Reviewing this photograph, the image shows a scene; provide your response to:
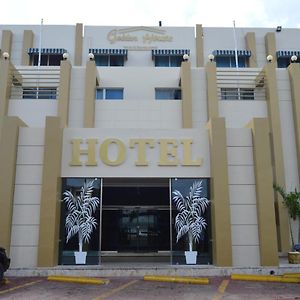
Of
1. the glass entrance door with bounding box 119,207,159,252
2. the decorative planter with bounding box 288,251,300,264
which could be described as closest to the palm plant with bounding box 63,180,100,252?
the glass entrance door with bounding box 119,207,159,252

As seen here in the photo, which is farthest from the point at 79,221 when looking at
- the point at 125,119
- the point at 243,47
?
the point at 243,47

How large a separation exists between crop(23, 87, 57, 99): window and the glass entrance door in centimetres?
742

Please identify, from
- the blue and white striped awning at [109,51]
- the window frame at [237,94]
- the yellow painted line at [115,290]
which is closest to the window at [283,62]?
the window frame at [237,94]

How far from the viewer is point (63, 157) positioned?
Answer: 45.2 ft

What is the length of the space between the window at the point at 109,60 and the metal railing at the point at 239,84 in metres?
7.36

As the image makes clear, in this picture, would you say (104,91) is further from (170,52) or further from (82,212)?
(82,212)

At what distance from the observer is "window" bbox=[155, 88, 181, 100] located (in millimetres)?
21525

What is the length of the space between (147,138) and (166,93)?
819 centimetres

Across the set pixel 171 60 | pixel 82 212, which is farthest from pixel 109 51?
pixel 82 212

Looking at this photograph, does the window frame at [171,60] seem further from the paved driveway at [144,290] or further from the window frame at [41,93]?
the paved driveway at [144,290]

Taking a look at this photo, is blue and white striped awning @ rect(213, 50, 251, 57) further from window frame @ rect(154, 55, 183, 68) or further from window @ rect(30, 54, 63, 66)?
window @ rect(30, 54, 63, 66)

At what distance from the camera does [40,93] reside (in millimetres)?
21203

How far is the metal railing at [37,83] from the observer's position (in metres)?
21.1

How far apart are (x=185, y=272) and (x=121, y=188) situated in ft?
24.0
